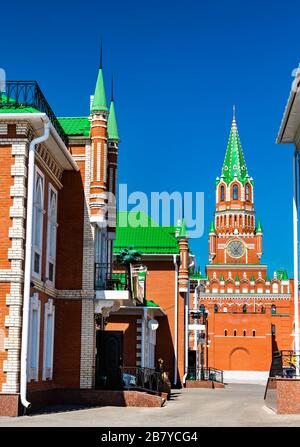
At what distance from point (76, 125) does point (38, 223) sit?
5.19 m

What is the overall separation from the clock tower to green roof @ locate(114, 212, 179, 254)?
7518 centimetres

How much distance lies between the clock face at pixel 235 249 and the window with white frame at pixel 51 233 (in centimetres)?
9578

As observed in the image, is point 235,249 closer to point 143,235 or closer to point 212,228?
point 212,228

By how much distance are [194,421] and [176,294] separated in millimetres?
20013

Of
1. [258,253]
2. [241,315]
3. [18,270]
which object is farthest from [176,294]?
[258,253]

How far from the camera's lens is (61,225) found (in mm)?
22641

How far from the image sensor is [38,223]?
20203mm

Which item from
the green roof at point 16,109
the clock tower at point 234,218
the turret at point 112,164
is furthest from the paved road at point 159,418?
the clock tower at point 234,218

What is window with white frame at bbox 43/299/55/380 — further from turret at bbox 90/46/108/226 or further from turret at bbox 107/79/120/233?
turret at bbox 107/79/120/233

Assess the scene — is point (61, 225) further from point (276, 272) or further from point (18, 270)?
point (276, 272)

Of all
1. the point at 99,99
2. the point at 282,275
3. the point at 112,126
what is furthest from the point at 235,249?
the point at 99,99

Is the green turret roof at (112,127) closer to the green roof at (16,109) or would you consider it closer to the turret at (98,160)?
the turret at (98,160)

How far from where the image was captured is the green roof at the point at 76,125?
2344cm

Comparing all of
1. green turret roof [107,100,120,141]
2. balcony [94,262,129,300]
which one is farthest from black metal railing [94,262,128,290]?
green turret roof [107,100,120,141]
